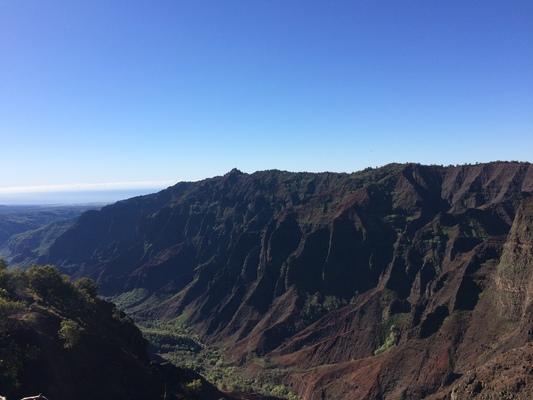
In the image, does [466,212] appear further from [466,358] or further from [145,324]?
[145,324]

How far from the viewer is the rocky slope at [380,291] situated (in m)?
93.8

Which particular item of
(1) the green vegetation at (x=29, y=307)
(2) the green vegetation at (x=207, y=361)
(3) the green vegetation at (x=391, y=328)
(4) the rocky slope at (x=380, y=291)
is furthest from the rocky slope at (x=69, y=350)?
(3) the green vegetation at (x=391, y=328)

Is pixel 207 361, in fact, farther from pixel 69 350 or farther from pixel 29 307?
pixel 69 350

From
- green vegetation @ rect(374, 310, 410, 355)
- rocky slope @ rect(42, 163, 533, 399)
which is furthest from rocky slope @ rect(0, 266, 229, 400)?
green vegetation @ rect(374, 310, 410, 355)

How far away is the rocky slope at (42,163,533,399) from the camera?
308 ft

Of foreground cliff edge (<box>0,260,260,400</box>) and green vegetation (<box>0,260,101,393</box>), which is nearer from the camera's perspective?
green vegetation (<box>0,260,101,393</box>)

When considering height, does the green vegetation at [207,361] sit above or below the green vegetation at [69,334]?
below

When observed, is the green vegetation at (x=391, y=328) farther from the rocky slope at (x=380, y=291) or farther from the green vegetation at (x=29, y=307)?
the green vegetation at (x=29, y=307)

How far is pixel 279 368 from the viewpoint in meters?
122

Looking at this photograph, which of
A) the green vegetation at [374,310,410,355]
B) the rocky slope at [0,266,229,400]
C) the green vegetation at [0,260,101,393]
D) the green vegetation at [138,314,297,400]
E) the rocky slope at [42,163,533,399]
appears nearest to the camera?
the green vegetation at [0,260,101,393]

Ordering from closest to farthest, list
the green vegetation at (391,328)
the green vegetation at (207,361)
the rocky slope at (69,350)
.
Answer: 1. the rocky slope at (69,350)
2. the green vegetation at (207,361)
3. the green vegetation at (391,328)

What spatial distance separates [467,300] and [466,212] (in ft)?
192

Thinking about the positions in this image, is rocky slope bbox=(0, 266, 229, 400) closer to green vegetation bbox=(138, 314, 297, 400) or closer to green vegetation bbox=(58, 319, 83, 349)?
green vegetation bbox=(58, 319, 83, 349)

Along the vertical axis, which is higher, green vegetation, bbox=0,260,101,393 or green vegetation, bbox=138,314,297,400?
green vegetation, bbox=0,260,101,393
